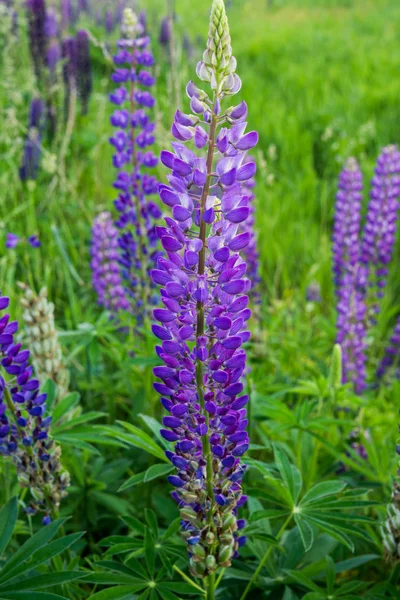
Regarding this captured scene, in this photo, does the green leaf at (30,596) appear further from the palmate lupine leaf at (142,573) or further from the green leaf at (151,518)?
the green leaf at (151,518)

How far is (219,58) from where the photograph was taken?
125 cm

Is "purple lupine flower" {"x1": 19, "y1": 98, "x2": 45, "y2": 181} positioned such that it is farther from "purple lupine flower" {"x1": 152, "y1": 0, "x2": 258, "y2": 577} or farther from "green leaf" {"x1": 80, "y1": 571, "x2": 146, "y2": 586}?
"green leaf" {"x1": 80, "y1": 571, "x2": 146, "y2": 586}

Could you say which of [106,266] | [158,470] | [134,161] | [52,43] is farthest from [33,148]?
[158,470]

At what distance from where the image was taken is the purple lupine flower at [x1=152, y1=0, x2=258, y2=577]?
1.27m

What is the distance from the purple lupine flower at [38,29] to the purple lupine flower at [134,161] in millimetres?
1404

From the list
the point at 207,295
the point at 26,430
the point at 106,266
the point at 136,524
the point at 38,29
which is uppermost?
the point at 38,29

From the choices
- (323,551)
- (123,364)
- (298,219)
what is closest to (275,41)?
(298,219)

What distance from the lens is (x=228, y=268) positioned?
1.30m

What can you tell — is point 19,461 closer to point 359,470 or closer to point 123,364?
point 123,364

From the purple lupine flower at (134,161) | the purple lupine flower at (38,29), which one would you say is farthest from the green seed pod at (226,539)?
the purple lupine flower at (38,29)

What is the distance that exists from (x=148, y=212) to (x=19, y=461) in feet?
3.93

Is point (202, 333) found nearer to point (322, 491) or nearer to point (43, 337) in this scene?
point (322, 491)

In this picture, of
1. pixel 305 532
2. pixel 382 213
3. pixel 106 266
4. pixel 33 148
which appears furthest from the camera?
pixel 33 148

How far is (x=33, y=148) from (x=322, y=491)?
2.77 metres
